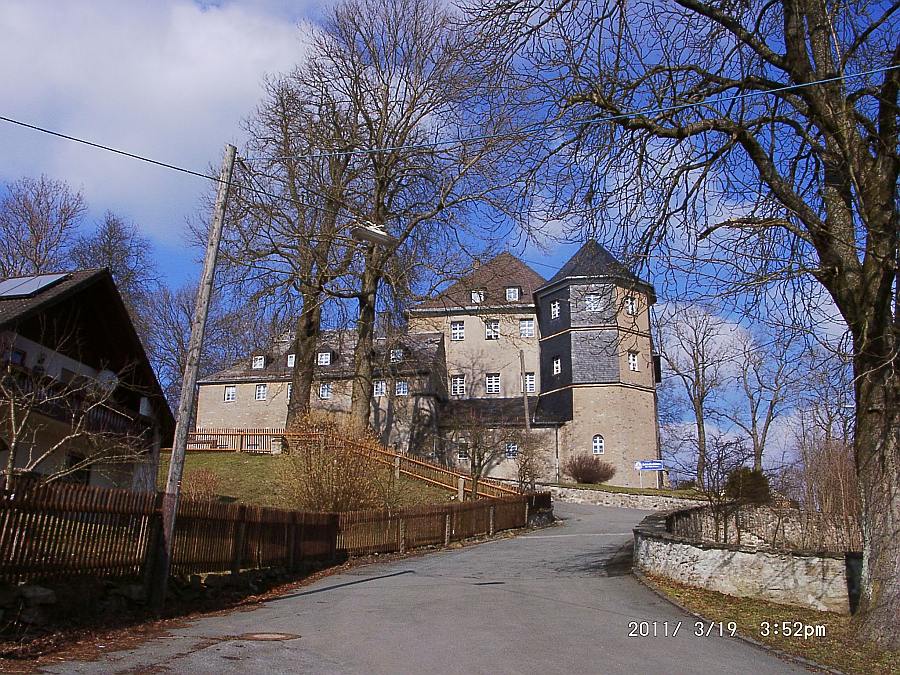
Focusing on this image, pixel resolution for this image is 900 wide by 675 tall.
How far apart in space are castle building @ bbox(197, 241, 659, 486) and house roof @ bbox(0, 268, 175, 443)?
744 inches

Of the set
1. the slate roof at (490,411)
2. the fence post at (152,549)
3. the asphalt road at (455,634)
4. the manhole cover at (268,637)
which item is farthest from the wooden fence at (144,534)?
the slate roof at (490,411)

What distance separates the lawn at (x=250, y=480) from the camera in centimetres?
2844

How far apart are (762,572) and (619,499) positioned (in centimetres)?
2811

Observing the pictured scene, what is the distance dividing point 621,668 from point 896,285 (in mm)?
5567

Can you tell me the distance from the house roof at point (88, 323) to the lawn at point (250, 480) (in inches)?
165

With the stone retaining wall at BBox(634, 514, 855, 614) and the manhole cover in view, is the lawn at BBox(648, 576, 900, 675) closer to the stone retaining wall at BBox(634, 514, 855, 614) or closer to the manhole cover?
the stone retaining wall at BBox(634, 514, 855, 614)

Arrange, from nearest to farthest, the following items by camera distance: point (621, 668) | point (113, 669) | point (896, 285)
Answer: point (113, 669) < point (621, 668) < point (896, 285)

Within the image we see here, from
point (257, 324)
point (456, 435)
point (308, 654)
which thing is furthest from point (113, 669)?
point (456, 435)

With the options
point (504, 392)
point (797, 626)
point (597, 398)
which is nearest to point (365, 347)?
point (597, 398)

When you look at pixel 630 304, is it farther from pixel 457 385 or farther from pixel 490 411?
pixel 457 385

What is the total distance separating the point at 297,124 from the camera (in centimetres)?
2975

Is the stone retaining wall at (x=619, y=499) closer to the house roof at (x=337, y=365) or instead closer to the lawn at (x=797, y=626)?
the house roof at (x=337, y=365)

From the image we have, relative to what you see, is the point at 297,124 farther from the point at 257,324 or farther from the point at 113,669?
the point at 113,669
